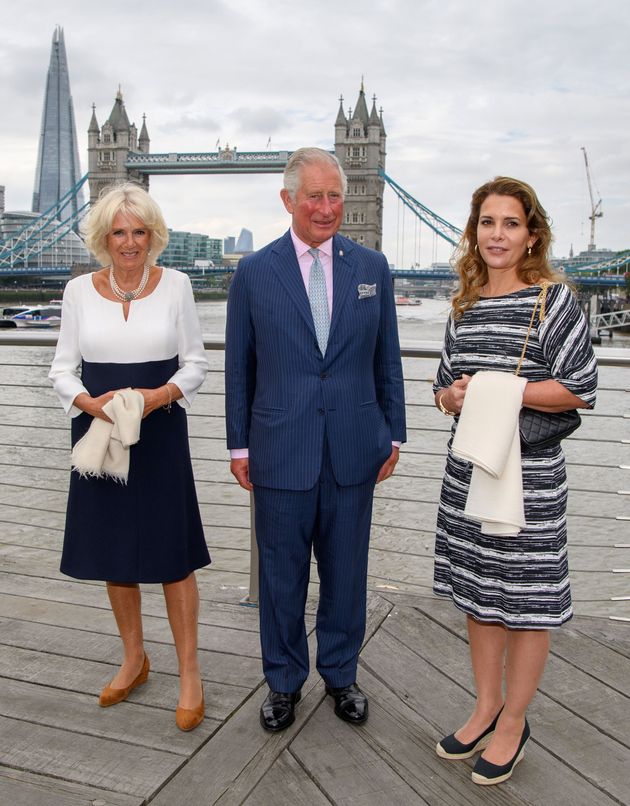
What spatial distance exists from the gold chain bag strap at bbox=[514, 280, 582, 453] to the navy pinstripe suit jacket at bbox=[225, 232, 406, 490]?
0.32 m

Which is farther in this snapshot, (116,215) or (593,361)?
(116,215)

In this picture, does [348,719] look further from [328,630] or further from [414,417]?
[414,417]

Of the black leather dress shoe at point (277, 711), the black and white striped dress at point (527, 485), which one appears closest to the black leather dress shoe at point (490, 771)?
the black and white striped dress at point (527, 485)

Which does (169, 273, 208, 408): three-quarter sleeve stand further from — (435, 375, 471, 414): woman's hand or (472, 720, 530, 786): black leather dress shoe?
(472, 720, 530, 786): black leather dress shoe

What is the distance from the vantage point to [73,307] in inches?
62.2

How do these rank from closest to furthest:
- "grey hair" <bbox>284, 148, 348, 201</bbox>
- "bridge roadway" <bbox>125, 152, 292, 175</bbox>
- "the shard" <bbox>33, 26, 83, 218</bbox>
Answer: "grey hair" <bbox>284, 148, 348, 201</bbox>
"bridge roadway" <bbox>125, 152, 292, 175</bbox>
"the shard" <bbox>33, 26, 83, 218</bbox>

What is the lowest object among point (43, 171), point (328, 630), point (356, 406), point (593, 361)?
point (328, 630)

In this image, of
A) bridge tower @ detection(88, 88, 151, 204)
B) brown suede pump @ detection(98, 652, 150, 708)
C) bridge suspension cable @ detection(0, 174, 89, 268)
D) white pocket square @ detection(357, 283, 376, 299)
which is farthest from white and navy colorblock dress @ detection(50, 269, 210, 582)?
bridge tower @ detection(88, 88, 151, 204)

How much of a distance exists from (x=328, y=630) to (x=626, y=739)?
0.59 metres

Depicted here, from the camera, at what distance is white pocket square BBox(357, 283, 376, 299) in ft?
5.08

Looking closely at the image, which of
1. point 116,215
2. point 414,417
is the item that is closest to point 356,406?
point 116,215

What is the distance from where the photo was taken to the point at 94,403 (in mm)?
1521

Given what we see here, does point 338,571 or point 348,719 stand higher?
point 338,571

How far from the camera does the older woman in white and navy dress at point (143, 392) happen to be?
155 centimetres
